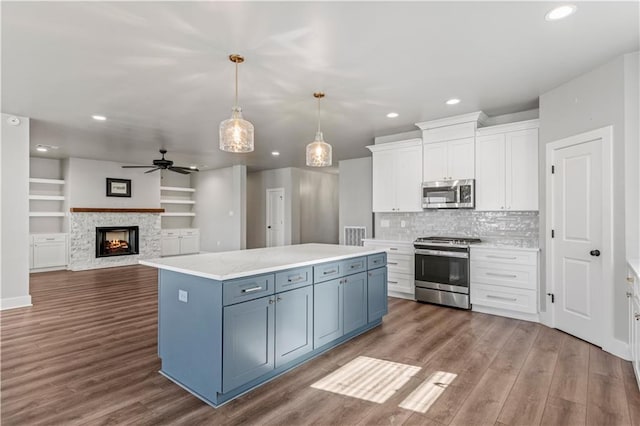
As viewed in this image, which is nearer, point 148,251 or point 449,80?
point 449,80

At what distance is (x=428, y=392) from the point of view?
2412 mm

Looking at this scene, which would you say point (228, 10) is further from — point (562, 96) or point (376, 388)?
point (562, 96)

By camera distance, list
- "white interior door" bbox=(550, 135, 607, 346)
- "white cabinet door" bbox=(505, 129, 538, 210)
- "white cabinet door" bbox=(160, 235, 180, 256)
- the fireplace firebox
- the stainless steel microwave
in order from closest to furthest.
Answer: "white interior door" bbox=(550, 135, 607, 346) < "white cabinet door" bbox=(505, 129, 538, 210) < the stainless steel microwave < the fireplace firebox < "white cabinet door" bbox=(160, 235, 180, 256)

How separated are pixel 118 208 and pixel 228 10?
25.1ft

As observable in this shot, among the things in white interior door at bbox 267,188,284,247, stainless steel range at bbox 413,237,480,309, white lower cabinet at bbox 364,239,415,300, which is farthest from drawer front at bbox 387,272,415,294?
white interior door at bbox 267,188,284,247

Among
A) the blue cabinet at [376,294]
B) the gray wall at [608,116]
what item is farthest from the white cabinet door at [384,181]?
the gray wall at [608,116]

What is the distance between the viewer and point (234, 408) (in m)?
2.22

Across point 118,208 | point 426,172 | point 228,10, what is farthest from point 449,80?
point 118,208

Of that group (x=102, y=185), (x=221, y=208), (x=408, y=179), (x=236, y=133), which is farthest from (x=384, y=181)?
(x=102, y=185)

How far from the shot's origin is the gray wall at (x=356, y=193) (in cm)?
750

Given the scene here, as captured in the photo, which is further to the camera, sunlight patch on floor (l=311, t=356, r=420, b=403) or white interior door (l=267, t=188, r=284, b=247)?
white interior door (l=267, t=188, r=284, b=247)

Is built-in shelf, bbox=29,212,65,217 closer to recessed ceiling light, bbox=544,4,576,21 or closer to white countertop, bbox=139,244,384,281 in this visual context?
white countertop, bbox=139,244,384,281

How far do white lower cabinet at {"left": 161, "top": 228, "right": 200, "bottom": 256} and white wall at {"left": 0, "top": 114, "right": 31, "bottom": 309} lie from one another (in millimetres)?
4771

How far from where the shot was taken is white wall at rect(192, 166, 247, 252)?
30.5 feet
